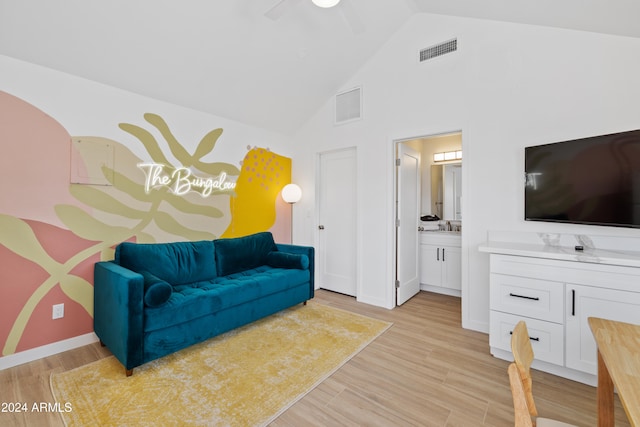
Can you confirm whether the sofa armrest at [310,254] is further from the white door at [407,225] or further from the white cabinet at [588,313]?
the white cabinet at [588,313]

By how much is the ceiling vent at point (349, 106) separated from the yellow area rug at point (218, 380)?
274cm

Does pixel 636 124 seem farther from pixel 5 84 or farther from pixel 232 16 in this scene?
pixel 5 84

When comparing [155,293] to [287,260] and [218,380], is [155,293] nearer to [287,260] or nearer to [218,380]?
[218,380]

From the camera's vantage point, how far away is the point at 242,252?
3.43 m

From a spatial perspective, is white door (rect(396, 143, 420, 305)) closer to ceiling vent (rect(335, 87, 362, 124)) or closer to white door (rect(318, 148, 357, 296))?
white door (rect(318, 148, 357, 296))

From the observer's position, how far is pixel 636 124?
2156 millimetres

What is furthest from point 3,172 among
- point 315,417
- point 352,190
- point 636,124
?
point 636,124

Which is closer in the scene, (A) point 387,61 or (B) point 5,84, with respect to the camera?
(B) point 5,84

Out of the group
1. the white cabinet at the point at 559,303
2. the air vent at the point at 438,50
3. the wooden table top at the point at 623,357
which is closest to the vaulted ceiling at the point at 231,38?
the air vent at the point at 438,50

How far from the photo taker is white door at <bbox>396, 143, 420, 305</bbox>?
11.7 feet

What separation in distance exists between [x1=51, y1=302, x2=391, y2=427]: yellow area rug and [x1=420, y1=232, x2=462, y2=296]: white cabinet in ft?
5.46

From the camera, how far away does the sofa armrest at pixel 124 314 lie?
2.04 meters

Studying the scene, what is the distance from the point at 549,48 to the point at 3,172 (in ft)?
15.5

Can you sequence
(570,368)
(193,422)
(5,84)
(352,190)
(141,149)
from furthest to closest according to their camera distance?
(352,190) < (141,149) < (5,84) < (570,368) < (193,422)
